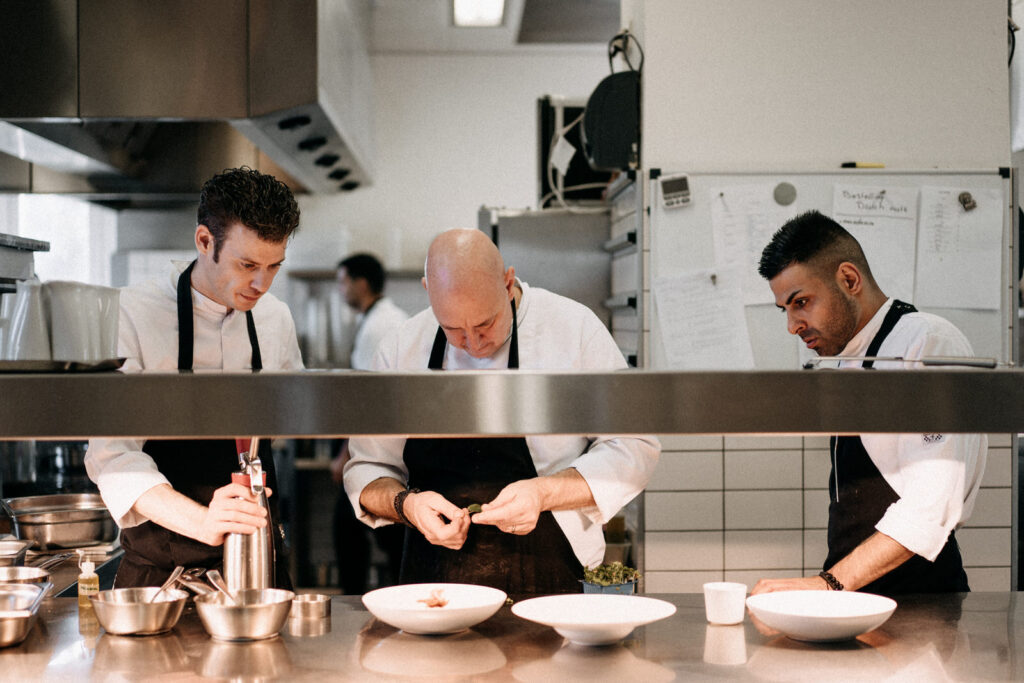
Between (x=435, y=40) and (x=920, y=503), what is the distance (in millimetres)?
5543

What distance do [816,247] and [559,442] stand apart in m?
0.83

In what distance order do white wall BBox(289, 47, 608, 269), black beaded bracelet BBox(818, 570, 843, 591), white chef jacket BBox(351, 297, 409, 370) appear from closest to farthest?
black beaded bracelet BBox(818, 570, 843, 591), white chef jacket BBox(351, 297, 409, 370), white wall BBox(289, 47, 608, 269)

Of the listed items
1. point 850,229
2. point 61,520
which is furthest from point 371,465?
point 850,229

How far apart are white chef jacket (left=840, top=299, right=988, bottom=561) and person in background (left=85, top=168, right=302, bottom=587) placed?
4.28 ft

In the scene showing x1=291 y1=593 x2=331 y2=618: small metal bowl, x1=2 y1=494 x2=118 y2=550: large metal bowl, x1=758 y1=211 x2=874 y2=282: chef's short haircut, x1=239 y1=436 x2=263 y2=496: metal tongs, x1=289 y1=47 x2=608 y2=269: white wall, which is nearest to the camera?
x1=239 y1=436 x2=263 y2=496: metal tongs

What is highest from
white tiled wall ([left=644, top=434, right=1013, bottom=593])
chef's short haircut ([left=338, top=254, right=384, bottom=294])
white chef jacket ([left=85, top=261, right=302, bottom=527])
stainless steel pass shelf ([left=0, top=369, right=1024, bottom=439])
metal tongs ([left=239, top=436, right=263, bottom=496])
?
chef's short haircut ([left=338, top=254, right=384, bottom=294])

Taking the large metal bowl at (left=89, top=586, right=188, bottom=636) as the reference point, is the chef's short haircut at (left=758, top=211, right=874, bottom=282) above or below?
above

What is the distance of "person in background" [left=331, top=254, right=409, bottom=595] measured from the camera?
5.54 meters

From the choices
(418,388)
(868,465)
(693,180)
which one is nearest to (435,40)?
(693,180)

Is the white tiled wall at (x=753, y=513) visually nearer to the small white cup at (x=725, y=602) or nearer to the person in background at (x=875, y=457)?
the person in background at (x=875, y=457)

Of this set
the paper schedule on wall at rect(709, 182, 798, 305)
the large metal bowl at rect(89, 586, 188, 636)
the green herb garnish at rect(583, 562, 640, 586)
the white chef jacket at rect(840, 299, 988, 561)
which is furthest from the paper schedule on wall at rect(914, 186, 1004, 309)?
the large metal bowl at rect(89, 586, 188, 636)

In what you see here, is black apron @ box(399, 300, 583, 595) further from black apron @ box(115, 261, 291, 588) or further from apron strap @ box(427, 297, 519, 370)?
black apron @ box(115, 261, 291, 588)

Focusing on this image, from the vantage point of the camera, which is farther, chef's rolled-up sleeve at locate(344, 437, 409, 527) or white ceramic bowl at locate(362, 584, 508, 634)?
chef's rolled-up sleeve at locate(344, 437, 409, 527)

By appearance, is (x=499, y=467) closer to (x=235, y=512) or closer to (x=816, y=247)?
(x=235, y=512)
